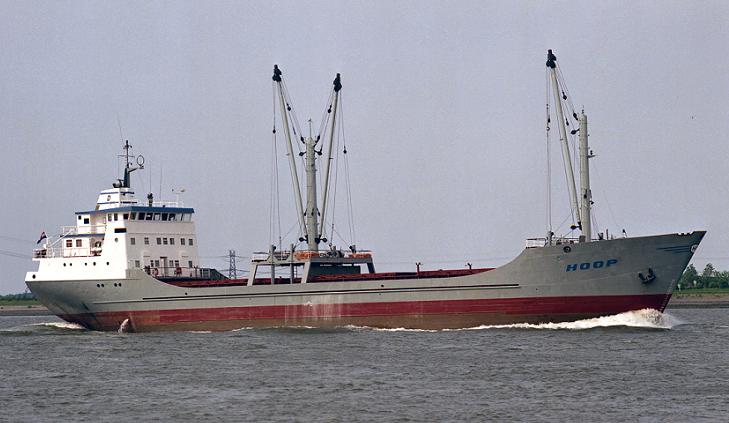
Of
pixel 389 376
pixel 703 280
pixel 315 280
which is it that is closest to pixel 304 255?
pixel 315 280

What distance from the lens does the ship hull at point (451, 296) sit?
41375 mm

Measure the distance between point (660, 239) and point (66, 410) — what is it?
24387 mm

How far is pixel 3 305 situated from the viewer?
110812mm

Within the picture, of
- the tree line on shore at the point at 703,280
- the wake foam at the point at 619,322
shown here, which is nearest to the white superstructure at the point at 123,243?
the wake foam at the point at 619,322

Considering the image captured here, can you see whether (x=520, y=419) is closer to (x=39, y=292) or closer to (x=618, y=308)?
(x=618, y=308)

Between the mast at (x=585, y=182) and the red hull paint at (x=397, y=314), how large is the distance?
3.42 m

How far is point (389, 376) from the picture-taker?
30.5 meters

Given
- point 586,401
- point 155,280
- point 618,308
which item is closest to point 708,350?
point 618,308

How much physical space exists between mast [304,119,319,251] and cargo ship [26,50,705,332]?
68 millimetres

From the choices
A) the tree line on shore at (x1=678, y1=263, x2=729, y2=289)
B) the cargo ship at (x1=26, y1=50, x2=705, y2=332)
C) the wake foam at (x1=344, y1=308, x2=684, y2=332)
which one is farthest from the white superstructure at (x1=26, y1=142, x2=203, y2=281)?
the tree line on shore at (x1=678, y1=263, x2=729, y2=289)

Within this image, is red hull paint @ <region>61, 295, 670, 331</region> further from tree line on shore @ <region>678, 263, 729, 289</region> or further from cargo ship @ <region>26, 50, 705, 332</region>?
tree line on shore @ <region>678, 263, 729, 289</region>

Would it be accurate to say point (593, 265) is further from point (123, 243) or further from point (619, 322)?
point (123, 243)

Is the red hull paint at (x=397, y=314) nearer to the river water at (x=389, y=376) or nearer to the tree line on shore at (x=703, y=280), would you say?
the river water at (x=389, y=376)

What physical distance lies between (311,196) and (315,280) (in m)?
4.94
